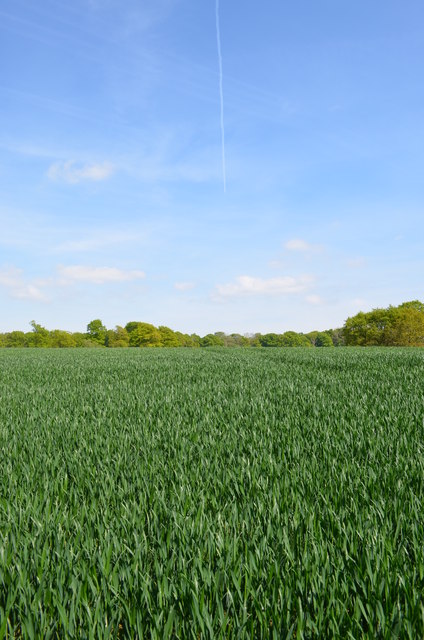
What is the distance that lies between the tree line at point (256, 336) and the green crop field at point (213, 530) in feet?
244

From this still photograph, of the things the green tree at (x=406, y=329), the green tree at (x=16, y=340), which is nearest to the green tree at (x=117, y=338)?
the green tree at (x=16, y=340)

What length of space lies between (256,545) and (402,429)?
3438 millimetres

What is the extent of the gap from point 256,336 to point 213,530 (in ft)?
510

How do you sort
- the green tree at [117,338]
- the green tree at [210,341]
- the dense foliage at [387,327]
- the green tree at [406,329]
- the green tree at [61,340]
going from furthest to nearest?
the green tree at [210,341], the green tree at [117,338], the green tree at [61,340], the dense foliage at [387,327], the green tree at [406,329]

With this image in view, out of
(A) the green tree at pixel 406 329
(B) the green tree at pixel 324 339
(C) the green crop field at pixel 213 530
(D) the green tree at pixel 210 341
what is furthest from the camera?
(B) the green tree at pixel 324 339

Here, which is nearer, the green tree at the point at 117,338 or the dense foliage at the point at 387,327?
the dense foliage at the point at 387,327

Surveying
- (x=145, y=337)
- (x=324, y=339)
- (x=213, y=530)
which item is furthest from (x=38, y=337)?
(x=213, y=530)

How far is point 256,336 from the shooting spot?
15675 centimetres

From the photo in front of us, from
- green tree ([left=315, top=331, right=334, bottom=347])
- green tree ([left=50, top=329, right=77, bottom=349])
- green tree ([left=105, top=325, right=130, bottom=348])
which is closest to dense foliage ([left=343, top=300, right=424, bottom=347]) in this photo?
green tree ([left=105, top=325, right=130, bottom=348])

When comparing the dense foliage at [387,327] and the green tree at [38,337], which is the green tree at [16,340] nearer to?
the green tree at [38,337]

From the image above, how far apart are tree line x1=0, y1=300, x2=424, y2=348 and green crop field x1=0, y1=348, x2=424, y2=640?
244 ft

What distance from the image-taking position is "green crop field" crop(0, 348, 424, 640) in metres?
1.65

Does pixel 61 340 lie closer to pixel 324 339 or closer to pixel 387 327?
pixel 387 327

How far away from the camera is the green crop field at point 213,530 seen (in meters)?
1.65
